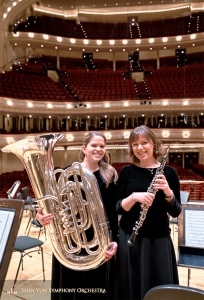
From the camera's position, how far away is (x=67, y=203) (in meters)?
1.21

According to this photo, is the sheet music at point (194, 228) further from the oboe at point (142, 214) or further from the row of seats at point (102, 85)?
the row of seats at point (102, 85)

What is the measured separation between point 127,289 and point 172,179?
0.59 metres

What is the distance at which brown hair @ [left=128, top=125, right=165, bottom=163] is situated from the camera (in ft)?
4.09

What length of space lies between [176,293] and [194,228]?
0.84 m

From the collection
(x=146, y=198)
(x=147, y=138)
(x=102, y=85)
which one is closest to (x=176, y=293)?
(x=146, y=198)

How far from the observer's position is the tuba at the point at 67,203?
1177 millimetres

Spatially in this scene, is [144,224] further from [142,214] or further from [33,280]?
[33,280]

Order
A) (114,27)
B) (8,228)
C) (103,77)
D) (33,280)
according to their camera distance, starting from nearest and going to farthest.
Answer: (8,228)
(33,280)
(103,77)
(114,27)

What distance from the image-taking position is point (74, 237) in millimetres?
1243

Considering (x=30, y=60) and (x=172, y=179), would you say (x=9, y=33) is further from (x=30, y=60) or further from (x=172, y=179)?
(x=172, y=179)

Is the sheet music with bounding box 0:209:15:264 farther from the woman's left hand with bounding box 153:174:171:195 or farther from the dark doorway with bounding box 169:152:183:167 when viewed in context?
the dark doorway with bounding box 169:152:183:167

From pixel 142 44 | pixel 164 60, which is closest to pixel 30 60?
pixel 142 44

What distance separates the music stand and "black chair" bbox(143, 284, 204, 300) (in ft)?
1.52

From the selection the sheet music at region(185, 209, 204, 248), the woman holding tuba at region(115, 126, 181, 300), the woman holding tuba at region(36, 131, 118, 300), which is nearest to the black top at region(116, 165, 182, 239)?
the woman holding tuba at region(115, 126, 181, 300)
